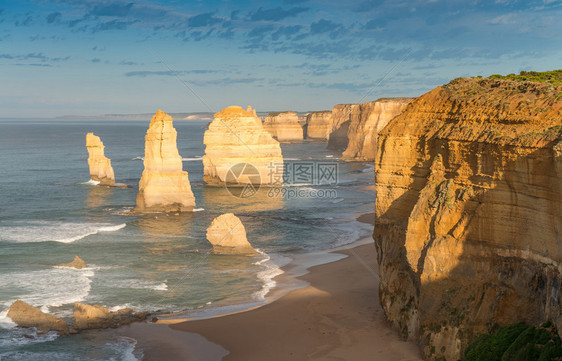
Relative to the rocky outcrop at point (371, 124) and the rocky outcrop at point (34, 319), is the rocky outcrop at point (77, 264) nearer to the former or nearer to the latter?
the rocky outcrop at point (34, 319)

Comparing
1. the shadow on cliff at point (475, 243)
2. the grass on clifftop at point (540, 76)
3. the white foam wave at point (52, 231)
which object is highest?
the grass on clifftop at point (540, 76)

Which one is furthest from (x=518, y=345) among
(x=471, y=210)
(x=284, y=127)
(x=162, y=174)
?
(x=284, y=127)

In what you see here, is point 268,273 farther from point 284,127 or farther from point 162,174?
point 284,127

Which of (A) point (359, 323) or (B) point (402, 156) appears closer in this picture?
(B) point (402, 156)

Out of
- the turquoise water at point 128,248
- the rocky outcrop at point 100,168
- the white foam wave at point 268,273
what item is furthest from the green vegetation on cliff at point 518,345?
the rocky outcrop at point 100,168

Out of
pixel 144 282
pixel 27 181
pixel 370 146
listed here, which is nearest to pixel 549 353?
pixel 144 282

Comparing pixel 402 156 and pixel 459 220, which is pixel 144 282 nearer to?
pixel 402 156

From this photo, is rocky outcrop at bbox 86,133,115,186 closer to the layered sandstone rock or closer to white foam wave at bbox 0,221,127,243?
white foam wave at bbox 0,221,127,243
